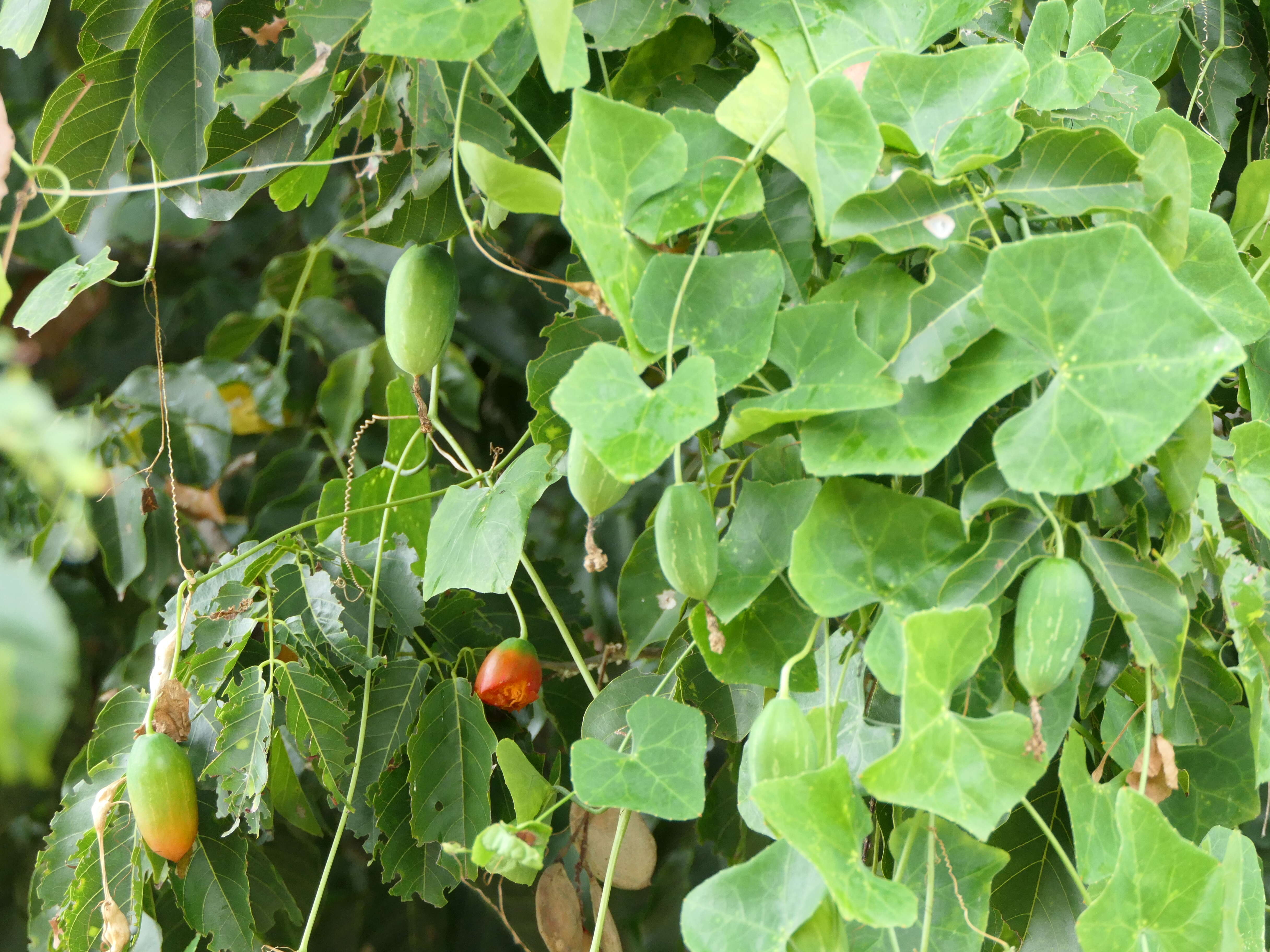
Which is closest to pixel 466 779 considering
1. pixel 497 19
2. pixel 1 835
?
pixel 497 19

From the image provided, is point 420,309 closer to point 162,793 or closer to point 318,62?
point 318,62

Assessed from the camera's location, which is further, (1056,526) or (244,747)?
(244,747)

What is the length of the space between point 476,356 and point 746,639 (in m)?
0.88

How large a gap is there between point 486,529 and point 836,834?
223 millimetres

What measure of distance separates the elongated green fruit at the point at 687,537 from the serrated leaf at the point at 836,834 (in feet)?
0.26

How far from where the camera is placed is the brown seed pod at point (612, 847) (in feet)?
1.88

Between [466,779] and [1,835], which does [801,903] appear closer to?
[466,779]

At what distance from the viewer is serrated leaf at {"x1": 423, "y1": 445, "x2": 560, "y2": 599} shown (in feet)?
1.52

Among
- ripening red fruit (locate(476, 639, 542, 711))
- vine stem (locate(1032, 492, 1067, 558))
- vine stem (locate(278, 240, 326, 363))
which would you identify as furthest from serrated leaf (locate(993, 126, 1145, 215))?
vine stem (locate(278, 240, 326, 363))

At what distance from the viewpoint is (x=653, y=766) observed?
1.26 ft

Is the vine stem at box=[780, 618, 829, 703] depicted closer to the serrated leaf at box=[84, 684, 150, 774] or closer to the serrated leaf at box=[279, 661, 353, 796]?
the serrated leaf at box=[279, 661, 353, 796]

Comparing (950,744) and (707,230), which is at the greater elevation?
(707,230)

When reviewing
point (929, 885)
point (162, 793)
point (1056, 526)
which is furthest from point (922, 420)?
point (162, 793)

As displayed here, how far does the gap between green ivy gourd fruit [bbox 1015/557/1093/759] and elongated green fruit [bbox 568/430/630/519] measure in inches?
6.2
